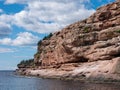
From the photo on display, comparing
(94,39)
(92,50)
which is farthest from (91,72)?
(94,39)

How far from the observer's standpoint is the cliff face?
89.7 meters

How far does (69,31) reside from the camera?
122875 mm

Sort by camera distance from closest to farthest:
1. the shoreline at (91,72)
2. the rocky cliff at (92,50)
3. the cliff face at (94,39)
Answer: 1. the shoreline at (91,72)
2. the rocky cliff at (92,50)
3. the cliff face at (94,39)

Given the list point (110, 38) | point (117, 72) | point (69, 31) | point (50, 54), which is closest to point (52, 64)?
point (50, 54)

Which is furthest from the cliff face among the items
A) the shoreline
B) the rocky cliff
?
the shoreline

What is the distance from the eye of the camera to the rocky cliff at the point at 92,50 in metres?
83.8

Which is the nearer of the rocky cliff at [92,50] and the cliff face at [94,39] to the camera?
the rocky cliff at [92,50]

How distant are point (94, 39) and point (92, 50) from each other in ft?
16.2

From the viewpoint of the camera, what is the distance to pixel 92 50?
94.4m

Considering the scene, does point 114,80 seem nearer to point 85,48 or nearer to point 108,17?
point 85,48

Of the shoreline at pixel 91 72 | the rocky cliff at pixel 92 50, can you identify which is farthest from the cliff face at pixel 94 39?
the shoreline at pixel 91 72

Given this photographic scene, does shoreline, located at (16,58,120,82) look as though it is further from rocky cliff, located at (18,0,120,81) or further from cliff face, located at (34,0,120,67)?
cliff face, located at (34,0,120,67)

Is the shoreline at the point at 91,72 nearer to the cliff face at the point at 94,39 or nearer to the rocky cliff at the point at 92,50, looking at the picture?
the rocky cliff at the point at 92,50

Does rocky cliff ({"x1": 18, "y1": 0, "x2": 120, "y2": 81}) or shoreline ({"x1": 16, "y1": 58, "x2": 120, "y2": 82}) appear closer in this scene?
shoreline ({"x1": 16, "y1": 58, "x2": 120, "y2": 82})
